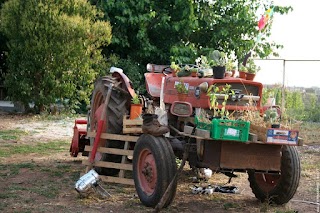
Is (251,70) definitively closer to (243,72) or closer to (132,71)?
(243,72)

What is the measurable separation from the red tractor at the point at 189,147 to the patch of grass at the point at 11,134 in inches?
173

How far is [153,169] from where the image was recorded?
6.04 m

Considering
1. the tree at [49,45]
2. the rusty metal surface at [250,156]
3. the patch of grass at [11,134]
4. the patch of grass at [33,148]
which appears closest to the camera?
the rusty metal surface at [250,156]

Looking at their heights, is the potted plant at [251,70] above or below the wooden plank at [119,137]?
above

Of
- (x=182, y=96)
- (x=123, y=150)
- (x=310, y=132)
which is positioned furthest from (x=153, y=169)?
(x=310, y=132)

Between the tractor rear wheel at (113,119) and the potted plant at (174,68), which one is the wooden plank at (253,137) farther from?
the tractor rear wheel at (113,119)

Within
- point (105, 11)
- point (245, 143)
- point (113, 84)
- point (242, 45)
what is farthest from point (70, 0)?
point (245, 143)

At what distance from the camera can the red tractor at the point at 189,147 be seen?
19.0ft

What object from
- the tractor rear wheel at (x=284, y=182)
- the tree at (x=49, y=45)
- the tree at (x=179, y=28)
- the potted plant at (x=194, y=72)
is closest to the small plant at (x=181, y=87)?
the potted plant at (x=194, y=72)

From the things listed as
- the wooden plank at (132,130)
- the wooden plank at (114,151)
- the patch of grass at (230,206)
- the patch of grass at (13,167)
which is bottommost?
the patch of grass at (230,206)

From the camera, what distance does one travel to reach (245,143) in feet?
18.7

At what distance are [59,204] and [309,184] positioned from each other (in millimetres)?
3696

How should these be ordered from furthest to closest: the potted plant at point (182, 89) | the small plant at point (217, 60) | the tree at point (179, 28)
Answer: the tree at point (179, 28) < the potted plant at point (182, 89) < the small plant at point (217, 60)

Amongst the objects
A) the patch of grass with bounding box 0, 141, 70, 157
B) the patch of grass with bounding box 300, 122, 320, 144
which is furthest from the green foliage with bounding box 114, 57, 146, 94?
the patch of grass with bounding box 0, 141, 70, 157
